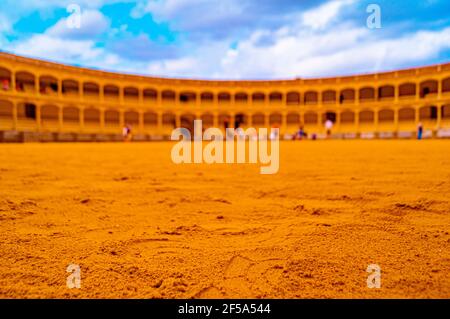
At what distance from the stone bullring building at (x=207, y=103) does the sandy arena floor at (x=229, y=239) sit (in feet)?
81.9

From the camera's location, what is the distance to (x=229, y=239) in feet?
7.45

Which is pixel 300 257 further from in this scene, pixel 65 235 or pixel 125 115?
pixel 125 115

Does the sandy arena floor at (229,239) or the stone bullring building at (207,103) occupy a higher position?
the stone bullring building at (207,103)

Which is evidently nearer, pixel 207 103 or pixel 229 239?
pixel 229 239

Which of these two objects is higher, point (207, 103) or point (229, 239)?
point (207, 103)

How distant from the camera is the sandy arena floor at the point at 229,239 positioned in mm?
1576

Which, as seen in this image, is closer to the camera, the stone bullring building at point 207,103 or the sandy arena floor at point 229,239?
the sandy arena floor at point 229,239

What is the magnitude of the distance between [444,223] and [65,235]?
3170mm

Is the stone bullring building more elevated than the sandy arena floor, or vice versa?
the stone bullring building

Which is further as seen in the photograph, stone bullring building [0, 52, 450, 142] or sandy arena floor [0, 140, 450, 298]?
stone bullring building [0, 52, 450, 142]

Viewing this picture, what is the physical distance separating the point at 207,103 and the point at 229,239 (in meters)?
40.2

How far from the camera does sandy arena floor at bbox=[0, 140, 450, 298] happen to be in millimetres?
1576

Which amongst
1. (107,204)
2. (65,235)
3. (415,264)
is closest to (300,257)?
(415,264)

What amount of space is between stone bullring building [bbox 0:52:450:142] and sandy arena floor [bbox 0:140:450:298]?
81.9ft
